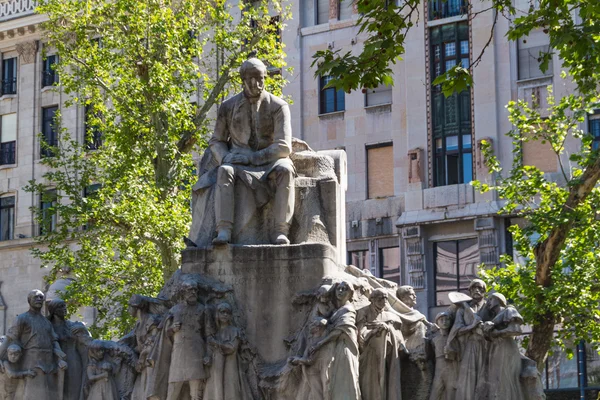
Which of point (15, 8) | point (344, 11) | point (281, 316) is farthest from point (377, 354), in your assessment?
point (15, 8)

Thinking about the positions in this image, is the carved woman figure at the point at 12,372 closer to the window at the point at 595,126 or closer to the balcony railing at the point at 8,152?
the window at the point at 595,126

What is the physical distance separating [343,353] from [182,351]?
5.70 feet

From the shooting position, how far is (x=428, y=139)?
4206 cm

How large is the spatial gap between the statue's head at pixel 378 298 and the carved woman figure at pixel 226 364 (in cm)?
146

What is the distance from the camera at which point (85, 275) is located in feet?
109

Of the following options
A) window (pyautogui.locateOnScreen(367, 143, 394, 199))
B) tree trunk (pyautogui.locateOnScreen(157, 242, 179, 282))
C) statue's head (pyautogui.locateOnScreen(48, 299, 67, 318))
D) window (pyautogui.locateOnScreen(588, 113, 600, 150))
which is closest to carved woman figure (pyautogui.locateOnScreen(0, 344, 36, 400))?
statue's head (pyautogui.locateOnScreen(48, 299, 67, 318))

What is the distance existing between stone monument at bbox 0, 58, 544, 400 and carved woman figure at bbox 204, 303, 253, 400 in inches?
0.5

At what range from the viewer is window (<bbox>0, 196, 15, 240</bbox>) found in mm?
52781

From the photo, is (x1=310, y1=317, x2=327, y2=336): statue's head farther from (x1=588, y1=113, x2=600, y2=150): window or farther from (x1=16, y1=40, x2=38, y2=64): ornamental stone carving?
(x1=16, y1=40, x2=38, y2=64): ornamental stone carving

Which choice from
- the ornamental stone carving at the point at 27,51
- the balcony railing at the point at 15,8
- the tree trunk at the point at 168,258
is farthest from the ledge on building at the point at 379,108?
the ornamental stone carving at the point at 27,51

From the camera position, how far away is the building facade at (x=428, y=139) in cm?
4066

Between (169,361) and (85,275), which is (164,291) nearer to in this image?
(169,361)

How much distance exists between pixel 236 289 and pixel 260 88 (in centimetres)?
252

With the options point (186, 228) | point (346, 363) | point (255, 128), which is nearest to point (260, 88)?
point (255, 128)
